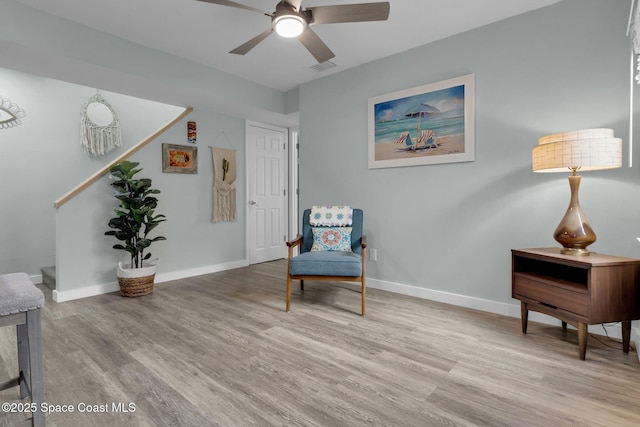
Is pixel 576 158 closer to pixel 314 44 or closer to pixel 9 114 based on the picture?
pixel 314 44

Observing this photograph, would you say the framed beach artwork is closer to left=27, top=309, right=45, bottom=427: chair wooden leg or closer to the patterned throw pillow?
the patterned throw pillow

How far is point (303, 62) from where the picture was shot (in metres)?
3.38

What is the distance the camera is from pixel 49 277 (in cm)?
344

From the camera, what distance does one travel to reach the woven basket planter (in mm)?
3115

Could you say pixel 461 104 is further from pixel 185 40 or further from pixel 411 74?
pixel 185 40

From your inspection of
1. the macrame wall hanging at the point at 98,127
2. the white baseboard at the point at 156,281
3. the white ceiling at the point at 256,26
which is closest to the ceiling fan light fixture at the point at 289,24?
the white ceiling at the point at 256,26

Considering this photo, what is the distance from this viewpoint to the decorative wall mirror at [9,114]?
3482 millimetres

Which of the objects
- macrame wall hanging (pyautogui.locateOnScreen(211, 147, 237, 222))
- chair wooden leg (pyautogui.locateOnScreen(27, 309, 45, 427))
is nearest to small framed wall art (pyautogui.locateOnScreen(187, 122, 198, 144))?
macrame wall hanging (pyautogui.locateOnScreen(211, 147, 237, 222))

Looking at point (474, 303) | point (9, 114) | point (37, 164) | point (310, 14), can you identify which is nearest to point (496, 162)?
point (474, 303)

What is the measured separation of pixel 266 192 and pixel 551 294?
3.87 m

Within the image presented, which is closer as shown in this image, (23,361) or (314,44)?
(23,361)

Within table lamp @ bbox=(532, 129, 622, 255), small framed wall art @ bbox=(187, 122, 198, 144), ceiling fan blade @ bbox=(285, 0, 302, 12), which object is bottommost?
table lamp @ bbox=(532, 129, 622, 255)

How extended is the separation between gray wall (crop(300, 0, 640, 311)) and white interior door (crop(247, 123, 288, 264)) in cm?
158

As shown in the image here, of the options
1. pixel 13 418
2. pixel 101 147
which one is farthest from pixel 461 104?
pixel 101 147
